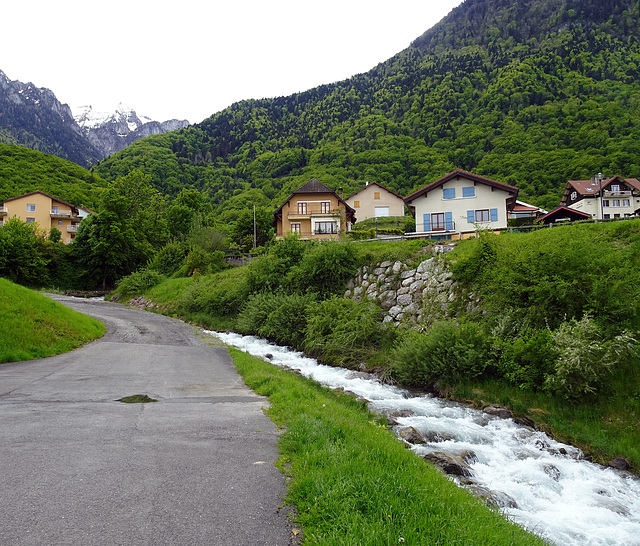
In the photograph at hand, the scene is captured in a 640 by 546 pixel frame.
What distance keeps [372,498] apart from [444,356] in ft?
34.0

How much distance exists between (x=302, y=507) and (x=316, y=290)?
880 inches

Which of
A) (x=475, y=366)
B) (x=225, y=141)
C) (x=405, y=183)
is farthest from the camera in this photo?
(x=225, y=141)

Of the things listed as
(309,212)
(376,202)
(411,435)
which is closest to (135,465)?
(411,435)

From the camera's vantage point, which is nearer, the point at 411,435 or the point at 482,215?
the point at 411,435

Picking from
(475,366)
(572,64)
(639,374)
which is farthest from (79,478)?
(572,64)

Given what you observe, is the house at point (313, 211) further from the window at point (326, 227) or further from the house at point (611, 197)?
the house at point (611, 197)

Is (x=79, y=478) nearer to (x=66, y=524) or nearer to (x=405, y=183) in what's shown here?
(x=66, y=524)

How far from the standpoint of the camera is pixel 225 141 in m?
146

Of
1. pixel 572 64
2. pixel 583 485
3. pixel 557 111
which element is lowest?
pixel 583 485

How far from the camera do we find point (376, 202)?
63594mm

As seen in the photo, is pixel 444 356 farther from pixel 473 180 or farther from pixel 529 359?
pixel 473 180

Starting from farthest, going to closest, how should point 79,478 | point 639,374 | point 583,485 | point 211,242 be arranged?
point 211,242
point 639,374
point 583,485
point 79,478

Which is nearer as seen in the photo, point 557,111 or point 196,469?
point 196,469

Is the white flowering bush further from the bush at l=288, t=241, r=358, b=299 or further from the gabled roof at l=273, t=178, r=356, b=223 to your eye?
the gabled roof at l=273, t=178, r=356, b=223
